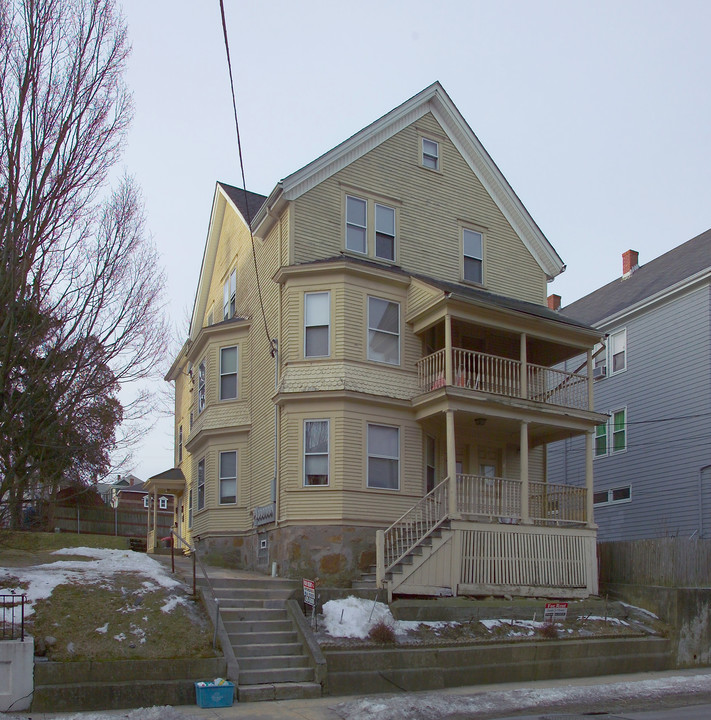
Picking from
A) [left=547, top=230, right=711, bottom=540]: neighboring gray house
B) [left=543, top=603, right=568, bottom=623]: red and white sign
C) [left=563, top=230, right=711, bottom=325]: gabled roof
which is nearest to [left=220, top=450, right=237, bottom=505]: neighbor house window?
[left=543, top=603, right=568, bottom=623]: red and white sign

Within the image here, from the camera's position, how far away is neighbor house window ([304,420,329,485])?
727 inches

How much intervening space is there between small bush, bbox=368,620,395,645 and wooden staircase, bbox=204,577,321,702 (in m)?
1.20

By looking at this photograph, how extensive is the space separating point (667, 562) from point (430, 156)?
1177 cm

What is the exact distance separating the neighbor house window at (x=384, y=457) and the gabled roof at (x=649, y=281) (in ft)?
35.5

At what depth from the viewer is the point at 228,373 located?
22500mm

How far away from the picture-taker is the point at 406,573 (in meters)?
16.2

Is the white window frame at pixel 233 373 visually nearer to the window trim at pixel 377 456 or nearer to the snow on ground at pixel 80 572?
the window trim at pixel 377 456

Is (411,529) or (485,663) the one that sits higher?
(411,529)

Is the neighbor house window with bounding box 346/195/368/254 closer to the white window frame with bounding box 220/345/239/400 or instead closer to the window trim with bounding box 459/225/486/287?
the window trim with bounding box 459/225/486/287

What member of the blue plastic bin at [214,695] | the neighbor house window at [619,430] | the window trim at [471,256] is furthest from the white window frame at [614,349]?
the blue plastic bin at [214,695]

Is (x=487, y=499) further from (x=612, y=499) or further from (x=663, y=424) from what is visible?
(x=612, y=499)

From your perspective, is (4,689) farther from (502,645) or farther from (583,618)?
(583,618)

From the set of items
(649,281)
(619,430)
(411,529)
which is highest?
(649,281)

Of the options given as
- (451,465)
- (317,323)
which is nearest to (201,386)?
(317,323)
